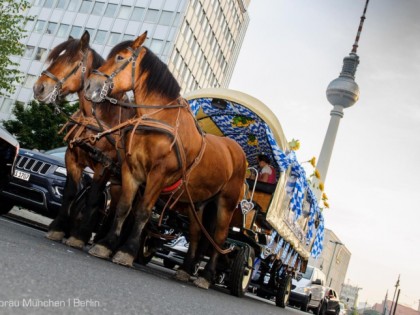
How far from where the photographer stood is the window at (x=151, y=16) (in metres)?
49.9

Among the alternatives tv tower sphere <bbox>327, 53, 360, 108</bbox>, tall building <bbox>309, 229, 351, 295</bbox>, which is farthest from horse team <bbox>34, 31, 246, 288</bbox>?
tall building <bbox>309, 229, 351, 295</bbox>

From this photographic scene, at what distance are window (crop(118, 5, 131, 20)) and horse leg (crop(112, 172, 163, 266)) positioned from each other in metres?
48.3

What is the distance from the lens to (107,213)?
704 centimetres

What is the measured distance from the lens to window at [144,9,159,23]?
49938 mm

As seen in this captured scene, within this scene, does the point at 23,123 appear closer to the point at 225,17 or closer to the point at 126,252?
the point at 126,252

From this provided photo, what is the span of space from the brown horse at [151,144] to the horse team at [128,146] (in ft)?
0.03

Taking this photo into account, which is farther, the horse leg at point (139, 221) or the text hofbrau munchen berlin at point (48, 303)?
the horse leg at point (139, 221)

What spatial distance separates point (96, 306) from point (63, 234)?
141 inches

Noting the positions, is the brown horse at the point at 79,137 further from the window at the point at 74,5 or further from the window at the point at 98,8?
the window at the point at 74,5

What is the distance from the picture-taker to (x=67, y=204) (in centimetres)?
618

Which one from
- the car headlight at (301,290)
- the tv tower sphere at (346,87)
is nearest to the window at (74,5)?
the car headlight at (301,290)

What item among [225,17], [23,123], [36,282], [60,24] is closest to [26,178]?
[36,282]

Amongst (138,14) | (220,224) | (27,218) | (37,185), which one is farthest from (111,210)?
(138,14)

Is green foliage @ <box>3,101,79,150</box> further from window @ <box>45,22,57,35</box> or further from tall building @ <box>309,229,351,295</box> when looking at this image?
tall building @ <box>309,229,351,295</box>
